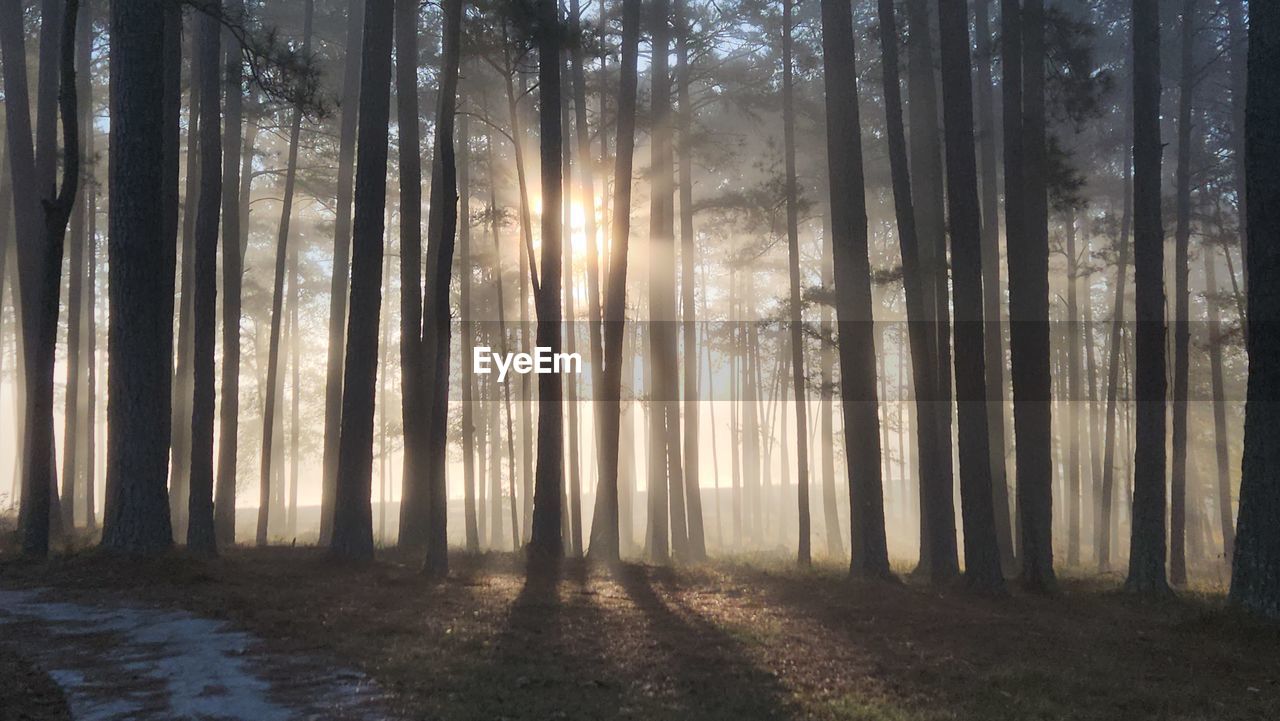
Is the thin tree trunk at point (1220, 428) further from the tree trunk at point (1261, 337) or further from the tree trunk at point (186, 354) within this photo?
the tree trunk at point (186, 354)

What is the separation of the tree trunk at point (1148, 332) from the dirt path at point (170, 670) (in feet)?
42.1

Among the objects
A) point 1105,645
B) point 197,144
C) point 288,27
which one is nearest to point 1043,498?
point 1105,645

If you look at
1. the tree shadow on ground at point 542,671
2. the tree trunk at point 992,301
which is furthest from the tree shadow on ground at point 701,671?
the tree trunk at point 992,301

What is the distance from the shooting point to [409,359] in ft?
60.6

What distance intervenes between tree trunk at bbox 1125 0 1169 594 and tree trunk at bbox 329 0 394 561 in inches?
479

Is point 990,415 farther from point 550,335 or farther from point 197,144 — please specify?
point 197,144

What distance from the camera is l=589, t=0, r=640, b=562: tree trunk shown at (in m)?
18.0

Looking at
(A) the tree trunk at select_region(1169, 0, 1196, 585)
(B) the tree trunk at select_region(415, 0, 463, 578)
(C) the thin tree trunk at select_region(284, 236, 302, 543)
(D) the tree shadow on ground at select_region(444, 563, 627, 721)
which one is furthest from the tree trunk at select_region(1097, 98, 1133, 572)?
(C) the thin tree trunk at select_region(284, 236, 302, 543)

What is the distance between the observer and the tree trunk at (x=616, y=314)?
18.0 m

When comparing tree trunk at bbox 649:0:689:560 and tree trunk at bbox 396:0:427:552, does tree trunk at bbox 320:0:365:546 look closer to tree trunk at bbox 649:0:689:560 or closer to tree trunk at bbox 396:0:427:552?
tree trunk at bbox 396:0:427:552

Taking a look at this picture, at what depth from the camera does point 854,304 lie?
16688 millimetres

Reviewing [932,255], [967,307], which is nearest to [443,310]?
[967,307]

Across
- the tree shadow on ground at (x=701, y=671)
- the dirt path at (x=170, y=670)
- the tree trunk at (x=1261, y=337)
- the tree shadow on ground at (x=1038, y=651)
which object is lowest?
the tree shadow on ground at (x=1038, y=651)

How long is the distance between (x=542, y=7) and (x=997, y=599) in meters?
12.2
